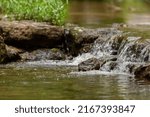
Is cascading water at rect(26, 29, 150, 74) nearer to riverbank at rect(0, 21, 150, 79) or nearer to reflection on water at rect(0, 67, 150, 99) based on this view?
riverbank at rect(0, 21, 150, 79)

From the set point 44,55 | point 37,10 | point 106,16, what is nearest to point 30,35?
point 44,55

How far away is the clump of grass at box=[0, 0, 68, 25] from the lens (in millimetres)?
25205

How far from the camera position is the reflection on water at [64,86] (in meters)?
14.7

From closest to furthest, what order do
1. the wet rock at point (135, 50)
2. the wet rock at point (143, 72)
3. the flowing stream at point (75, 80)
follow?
the flowing stream at point (75, 80) < the wet rock at point (143, 72) < the wet rock at point (135, 50)

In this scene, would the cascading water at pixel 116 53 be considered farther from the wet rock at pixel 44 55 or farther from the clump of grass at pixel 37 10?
the clump of grass at pixel 37 10

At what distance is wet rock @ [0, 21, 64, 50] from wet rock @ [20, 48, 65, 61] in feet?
1.21

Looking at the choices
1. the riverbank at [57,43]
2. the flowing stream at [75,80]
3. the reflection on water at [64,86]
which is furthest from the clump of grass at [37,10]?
the reflection on water at [64,86]

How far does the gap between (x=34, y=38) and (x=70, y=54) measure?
156 centimetres

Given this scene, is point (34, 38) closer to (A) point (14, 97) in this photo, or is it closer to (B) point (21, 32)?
(B) point (21, 32)

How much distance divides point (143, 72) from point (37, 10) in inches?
362

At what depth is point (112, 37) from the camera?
24141 mm

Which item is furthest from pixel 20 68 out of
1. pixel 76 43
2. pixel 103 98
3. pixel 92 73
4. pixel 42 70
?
pixel 103 98

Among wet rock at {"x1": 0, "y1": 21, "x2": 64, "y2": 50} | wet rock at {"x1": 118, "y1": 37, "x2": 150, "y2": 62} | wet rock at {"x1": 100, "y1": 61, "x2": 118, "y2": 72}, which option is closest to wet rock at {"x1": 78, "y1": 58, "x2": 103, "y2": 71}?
wet rock at {"x1": 100, "y1": 61, "x2": 118, "y2": 72}

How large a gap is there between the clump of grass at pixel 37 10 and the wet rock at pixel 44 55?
85.7 inches
